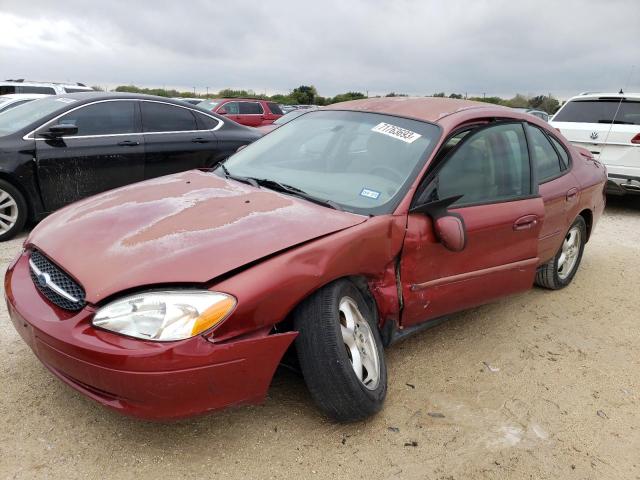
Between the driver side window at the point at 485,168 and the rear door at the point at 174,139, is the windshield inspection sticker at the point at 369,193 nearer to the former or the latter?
the driver side window at the point at 485,168

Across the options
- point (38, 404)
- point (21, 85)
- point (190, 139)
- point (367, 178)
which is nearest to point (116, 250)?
point (38, 404)

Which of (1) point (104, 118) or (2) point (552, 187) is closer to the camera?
(2) point (552, 187)

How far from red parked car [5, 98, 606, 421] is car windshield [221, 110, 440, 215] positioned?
0.5 inches

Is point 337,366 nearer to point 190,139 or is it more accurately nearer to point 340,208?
point 340,208

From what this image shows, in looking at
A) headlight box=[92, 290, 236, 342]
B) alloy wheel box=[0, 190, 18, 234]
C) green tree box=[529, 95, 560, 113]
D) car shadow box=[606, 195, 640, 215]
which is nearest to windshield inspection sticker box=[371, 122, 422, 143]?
headlight box=[92, 290, 236, 342]

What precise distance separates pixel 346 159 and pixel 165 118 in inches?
147

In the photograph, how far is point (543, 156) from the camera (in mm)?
3789

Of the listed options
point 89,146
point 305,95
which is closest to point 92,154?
point 89,146

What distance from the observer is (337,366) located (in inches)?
87.0

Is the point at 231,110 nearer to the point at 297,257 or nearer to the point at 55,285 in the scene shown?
the point at 55,285

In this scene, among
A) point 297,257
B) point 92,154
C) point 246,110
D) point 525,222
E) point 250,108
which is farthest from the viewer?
point 250,108

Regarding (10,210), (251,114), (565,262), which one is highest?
(251,114)

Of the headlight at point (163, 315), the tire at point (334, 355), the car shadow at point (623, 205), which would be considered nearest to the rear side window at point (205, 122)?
the tire at point (334, 355)

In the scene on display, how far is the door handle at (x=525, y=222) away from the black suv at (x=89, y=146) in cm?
410
